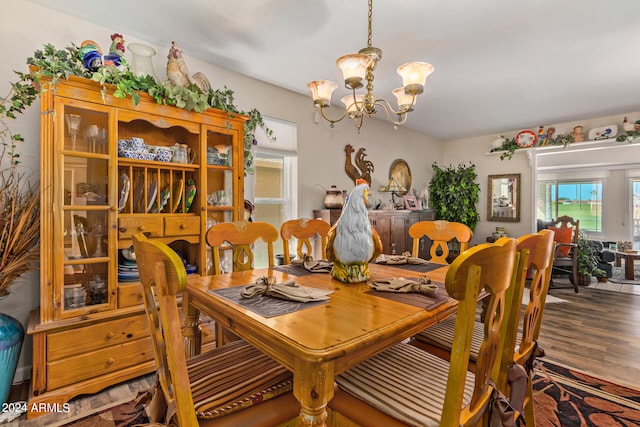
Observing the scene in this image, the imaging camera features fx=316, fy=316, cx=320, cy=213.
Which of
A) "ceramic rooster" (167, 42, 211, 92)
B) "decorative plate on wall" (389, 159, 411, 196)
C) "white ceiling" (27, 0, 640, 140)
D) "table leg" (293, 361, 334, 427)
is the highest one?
"white ceiling" (27, 0, 640, 140)

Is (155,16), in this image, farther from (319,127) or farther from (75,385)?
(75,385)

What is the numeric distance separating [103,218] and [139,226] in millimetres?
213

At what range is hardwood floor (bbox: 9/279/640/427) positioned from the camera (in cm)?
197

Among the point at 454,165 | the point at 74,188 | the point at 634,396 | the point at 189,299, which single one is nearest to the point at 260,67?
the point at 74,188

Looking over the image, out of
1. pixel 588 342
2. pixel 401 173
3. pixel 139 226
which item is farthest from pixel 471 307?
pixel 401 173

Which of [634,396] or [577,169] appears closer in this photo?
[634,396]

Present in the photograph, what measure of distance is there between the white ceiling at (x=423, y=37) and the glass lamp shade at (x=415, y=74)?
58 cm

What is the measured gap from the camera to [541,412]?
1826 millimetres

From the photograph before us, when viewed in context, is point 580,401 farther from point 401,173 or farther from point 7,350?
point 401,173

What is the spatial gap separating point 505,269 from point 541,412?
156 cm

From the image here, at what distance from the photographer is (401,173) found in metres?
5.23

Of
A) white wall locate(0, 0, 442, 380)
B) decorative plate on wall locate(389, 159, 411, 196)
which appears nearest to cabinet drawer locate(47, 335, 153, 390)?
white wall locate(0, 0, 442, 380)

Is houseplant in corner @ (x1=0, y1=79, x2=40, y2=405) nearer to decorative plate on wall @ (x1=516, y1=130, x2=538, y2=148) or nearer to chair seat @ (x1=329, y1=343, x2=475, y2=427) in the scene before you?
chair seat @ (x1=329, y1=343, x2=475, y2=427)

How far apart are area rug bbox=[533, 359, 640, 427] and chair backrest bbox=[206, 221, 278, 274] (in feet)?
6.18
